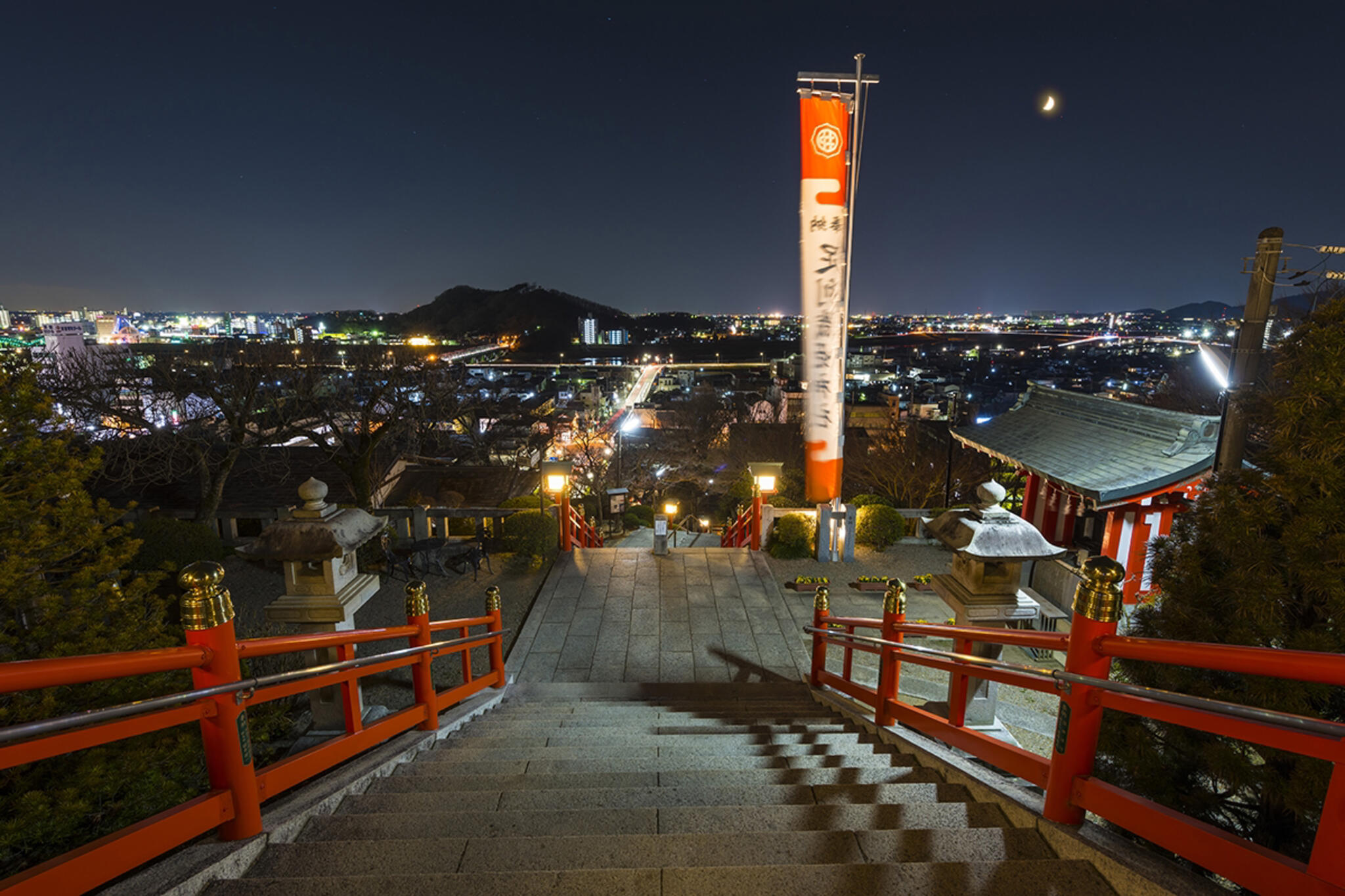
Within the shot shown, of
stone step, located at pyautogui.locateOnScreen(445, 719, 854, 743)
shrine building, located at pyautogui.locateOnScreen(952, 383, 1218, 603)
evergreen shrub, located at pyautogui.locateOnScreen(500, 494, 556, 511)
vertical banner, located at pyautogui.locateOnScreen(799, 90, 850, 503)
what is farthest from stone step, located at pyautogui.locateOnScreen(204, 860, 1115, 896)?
evergreen shrub, located at pyautogui.locateOnScreen(500, 494, 556, 511)

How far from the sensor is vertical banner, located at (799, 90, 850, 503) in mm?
10914

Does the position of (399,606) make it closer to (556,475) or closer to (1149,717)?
(556,475)

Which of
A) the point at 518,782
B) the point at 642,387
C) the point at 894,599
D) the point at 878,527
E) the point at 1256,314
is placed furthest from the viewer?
the point at 642,387

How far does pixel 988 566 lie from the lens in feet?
18.5

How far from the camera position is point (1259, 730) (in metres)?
2.02

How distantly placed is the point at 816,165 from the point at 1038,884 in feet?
36.3

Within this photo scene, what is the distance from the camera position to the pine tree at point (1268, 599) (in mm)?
2777

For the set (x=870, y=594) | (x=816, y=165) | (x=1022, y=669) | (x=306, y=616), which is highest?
(x=816, y=165)

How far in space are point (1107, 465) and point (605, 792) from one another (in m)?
11.1

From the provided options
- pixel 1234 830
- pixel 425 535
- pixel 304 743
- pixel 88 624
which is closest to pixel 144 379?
pixel 425 535

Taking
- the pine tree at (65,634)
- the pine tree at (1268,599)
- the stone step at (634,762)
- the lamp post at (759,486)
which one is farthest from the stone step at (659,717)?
the lamp post at (759,486)

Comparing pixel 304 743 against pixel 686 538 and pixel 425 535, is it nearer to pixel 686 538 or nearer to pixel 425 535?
pixel 425 535

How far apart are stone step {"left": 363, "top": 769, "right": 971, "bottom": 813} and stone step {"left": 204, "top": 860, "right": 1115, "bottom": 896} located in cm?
86

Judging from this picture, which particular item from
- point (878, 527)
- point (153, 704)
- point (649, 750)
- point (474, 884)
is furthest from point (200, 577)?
point (878, 527)
